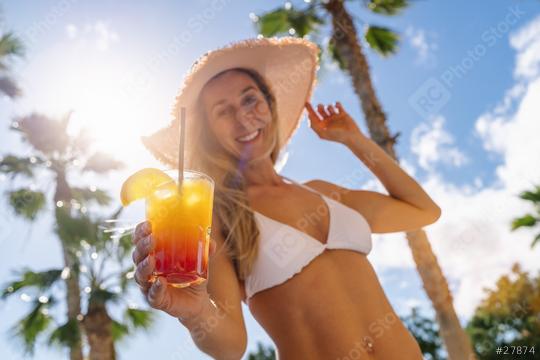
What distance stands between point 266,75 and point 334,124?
2.02 feet

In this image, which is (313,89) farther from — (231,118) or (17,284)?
(17,284)

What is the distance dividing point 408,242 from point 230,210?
15.1ft

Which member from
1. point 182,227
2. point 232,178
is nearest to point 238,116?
point 232,178

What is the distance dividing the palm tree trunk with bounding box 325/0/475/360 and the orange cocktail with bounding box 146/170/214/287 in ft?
16.5

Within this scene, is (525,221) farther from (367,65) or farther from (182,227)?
(182,227)

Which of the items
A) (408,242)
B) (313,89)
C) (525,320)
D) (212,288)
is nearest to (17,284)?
(408,242)

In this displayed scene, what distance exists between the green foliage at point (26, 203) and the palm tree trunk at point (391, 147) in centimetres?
853

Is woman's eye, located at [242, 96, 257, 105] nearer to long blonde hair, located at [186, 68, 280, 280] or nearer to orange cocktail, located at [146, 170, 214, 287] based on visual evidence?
long blonde hair, located at [186, 68, 280, 280]

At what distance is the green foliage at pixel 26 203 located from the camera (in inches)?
495

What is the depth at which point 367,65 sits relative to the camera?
8.44m

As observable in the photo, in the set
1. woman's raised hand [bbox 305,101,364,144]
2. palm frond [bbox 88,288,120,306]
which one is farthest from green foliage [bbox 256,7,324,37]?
woman's raised hand [bbox 305,101,364,144]

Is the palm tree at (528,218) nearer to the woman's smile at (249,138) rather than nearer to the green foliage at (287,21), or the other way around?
the green foliage at (287,21)

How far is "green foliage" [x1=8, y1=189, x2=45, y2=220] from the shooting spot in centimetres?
1256

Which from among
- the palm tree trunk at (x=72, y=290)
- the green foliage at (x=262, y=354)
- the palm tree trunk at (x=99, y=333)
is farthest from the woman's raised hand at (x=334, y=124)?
the green foliage at (x=262, y=354)
